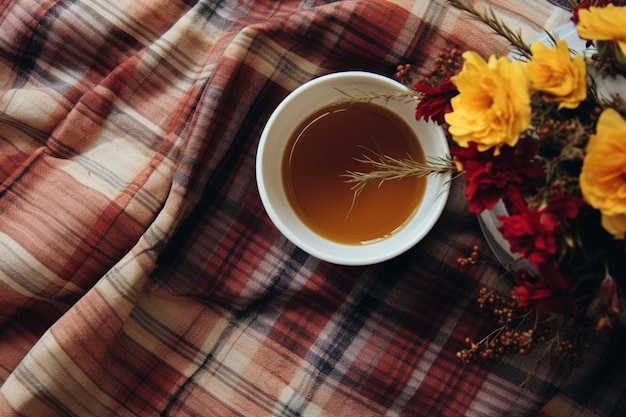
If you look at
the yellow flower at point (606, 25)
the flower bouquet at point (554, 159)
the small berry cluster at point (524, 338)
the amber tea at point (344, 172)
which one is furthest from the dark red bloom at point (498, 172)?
the amber tea at point (344, 172)

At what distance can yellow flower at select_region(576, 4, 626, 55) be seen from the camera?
0.56 meters

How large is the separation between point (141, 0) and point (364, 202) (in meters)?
0.49

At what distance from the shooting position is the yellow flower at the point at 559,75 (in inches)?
22.1

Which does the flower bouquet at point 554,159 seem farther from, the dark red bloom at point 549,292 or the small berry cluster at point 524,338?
the small berry cluster at point 524,338

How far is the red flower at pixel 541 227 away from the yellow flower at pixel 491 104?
0.21 feet

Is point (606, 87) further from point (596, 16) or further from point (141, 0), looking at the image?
point (141, 0)

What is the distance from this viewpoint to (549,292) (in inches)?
23.2

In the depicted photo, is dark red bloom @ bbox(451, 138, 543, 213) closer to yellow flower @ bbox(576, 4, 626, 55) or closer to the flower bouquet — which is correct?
the flower bouquet

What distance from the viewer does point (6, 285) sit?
94 cm

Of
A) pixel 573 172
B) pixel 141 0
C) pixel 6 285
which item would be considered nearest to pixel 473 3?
pixel 573 172

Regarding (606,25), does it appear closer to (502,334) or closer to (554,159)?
(554,159)

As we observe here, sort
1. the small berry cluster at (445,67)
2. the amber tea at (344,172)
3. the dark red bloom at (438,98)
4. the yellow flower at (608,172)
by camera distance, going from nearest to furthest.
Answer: the yellow flower at (608,172)
the dark red bloom at (438,98)
the small berry cluster at (445,67)
the amber tea at (344,172)

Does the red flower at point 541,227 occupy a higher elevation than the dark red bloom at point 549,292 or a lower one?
higher

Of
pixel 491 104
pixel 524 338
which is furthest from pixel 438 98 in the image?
pixel 524 338
